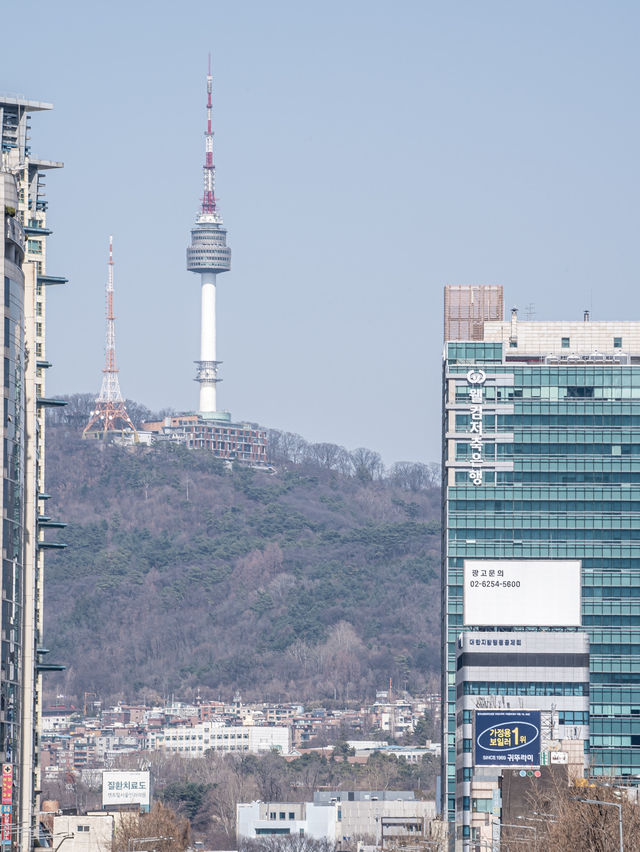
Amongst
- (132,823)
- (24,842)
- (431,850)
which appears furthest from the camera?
(132,823)

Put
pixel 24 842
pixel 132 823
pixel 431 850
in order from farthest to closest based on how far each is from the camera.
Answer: pixel 132 823 < pixel 431 850 < pixel 24 842

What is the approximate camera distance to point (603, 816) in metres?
114

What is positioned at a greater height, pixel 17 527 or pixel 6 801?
pixel 17 527

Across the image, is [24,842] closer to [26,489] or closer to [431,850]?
[26,489]

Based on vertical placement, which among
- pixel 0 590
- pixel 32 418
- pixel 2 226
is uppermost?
pixel 2 226

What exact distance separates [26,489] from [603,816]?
3894 centimetres

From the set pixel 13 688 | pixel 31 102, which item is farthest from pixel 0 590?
pixel 31 102

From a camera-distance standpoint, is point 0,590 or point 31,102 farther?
point 31,102

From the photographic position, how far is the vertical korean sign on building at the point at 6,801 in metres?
125

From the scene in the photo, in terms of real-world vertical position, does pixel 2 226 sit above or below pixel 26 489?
above

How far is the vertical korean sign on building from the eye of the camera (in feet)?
411

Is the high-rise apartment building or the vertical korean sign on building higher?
the high-rise apartment building

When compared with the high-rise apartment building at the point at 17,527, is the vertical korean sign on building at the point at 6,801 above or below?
below

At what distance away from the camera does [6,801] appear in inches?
4975
